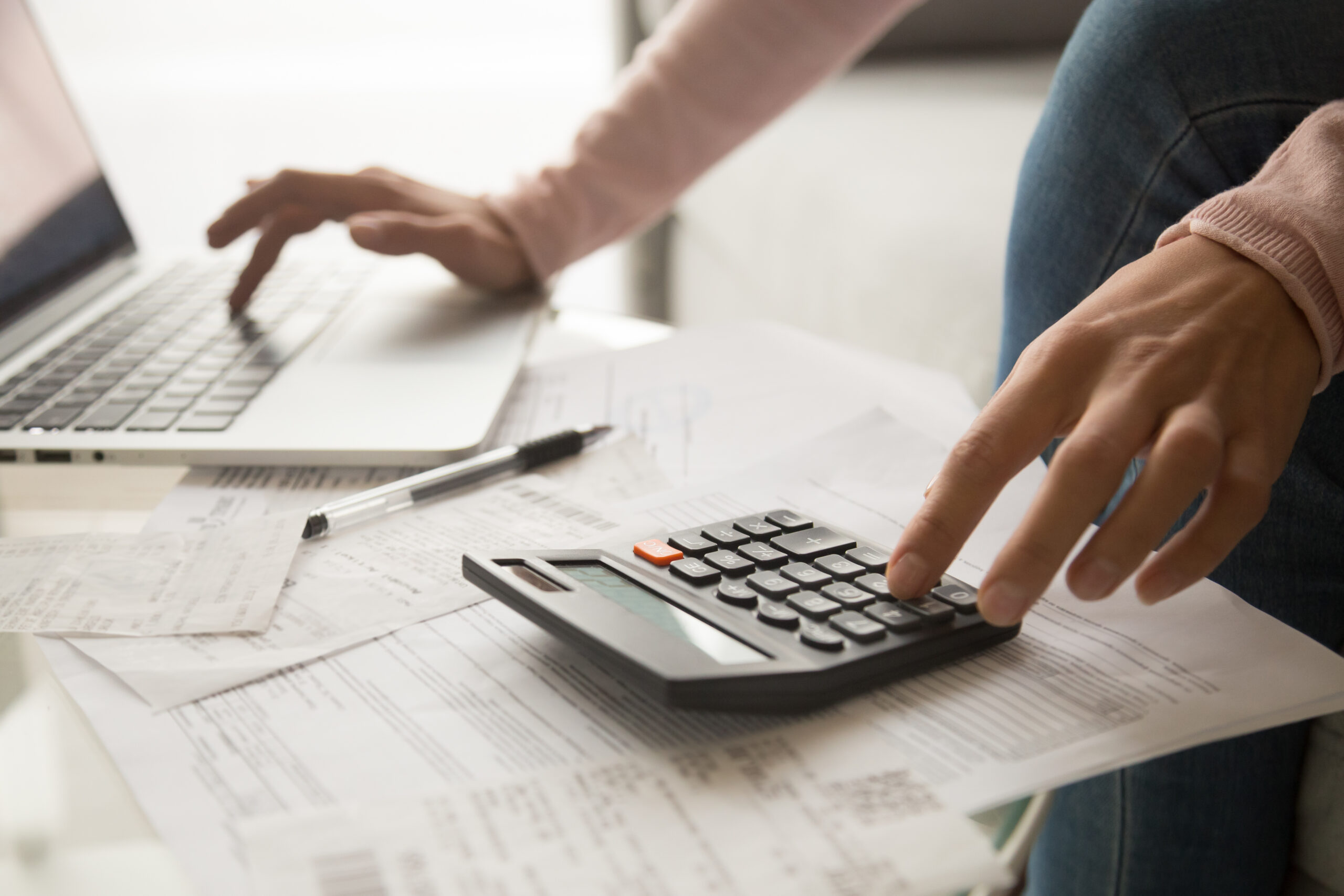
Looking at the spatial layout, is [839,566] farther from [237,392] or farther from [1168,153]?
[237,392]

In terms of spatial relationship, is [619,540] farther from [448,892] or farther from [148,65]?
[148,65]

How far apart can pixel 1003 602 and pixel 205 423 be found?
40 centimetres

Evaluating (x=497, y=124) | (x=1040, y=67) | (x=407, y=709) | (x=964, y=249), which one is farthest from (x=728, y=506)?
(x=497, y=124)

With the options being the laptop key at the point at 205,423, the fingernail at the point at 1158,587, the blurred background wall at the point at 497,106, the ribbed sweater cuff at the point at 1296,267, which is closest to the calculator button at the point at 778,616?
the fingernail at the point at 1158,587

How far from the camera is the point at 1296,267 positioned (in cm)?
34

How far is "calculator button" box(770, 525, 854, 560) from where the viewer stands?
1.14 ft

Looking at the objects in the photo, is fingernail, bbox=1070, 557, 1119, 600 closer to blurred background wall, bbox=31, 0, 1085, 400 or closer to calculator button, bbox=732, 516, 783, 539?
calculator button, bbox=732, 516, 783, 539

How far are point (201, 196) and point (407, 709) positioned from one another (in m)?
1.80

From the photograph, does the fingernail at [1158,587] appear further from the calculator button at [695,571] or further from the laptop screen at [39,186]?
the laptop screen at [39,186]

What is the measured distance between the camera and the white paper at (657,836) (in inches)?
8.9

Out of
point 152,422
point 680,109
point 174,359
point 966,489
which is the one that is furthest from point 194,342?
point 966,489

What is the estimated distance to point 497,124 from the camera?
1.85 m

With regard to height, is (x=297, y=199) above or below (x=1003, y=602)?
above

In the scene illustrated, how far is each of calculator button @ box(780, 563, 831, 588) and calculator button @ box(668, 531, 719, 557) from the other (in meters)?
0.03
